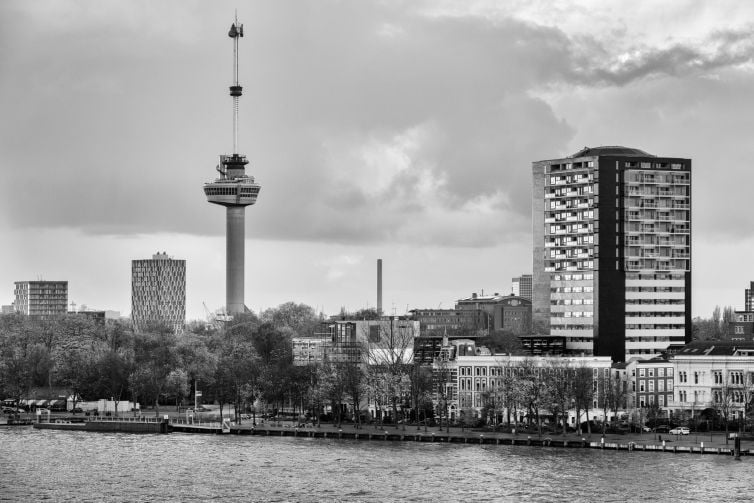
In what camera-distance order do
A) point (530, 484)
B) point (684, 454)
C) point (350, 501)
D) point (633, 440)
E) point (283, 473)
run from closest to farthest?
point (350, 501) < point (530, 484) < point (283, 473) < point (684, 454) < point (633, 440)

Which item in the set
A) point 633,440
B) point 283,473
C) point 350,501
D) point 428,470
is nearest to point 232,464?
point 283,473

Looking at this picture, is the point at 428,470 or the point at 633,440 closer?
the point at 428,470

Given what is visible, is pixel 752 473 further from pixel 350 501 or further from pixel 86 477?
pixel 86 477

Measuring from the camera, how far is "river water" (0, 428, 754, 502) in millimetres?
148625

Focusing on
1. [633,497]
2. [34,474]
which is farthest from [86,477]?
[633,497]

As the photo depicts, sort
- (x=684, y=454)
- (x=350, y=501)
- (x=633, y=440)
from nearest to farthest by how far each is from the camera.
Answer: (x=350, y=501)
(x=684, y=454)
(x=633, y=440)

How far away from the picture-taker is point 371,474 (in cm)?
16400

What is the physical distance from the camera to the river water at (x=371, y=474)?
149 metres

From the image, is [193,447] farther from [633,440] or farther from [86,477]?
[633,440]

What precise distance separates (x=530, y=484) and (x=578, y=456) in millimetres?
26662

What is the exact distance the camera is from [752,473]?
159000 mm

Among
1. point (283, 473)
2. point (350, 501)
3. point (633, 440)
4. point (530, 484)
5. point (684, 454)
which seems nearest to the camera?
point (350, 501)

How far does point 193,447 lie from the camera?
655ft

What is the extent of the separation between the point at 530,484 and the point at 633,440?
136 ft
